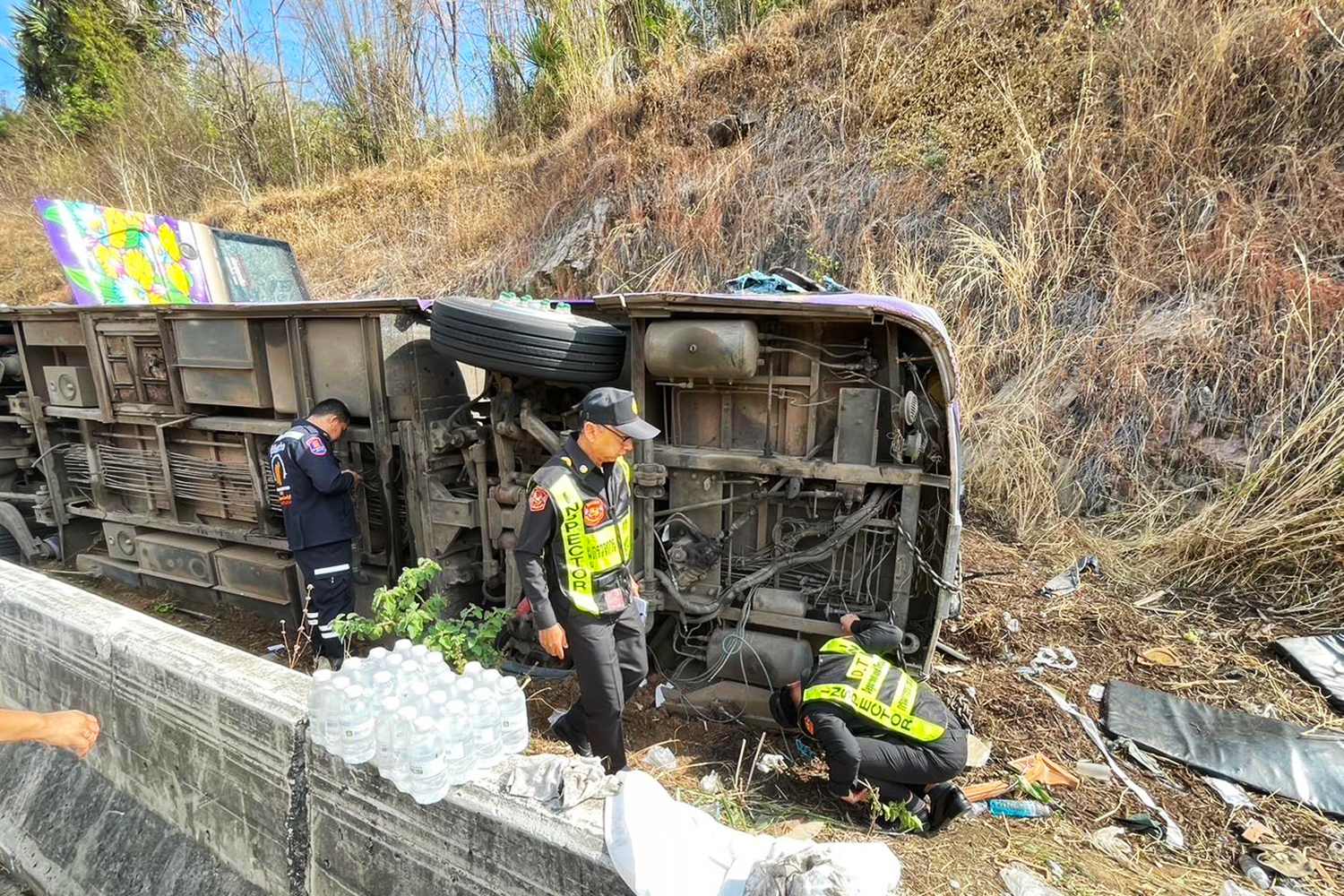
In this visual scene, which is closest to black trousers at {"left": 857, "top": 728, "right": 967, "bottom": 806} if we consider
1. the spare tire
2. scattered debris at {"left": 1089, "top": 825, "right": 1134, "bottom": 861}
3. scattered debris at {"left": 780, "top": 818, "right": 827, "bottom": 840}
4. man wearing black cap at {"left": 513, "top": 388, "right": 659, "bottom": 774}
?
scattered debris at {"left": 780, "top": 818, "right": 827, "bottom": 840}

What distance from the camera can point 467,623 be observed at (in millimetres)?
3502

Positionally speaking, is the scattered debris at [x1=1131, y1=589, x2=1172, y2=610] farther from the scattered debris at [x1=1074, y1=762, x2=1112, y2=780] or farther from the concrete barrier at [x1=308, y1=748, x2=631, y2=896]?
the concrete barrier at [x1=308, y1=748, x2=631, y2=896]

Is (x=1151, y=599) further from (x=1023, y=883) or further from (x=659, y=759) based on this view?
(x=659, y=759)

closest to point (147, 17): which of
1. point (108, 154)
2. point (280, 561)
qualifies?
point (108, 154)

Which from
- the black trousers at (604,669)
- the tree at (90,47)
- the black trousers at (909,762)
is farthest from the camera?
Answer: the tree at (90,47)

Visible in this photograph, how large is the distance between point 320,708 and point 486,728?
455mm

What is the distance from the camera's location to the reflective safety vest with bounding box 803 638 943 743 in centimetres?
273

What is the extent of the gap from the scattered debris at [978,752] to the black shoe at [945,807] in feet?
0.88

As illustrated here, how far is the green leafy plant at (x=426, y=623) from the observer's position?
328 cm

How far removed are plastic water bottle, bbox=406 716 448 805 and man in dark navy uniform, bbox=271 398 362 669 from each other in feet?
8.57

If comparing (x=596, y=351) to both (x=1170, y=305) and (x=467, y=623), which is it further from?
(x=1170, y=305)

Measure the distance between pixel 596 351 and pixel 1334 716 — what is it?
405cm

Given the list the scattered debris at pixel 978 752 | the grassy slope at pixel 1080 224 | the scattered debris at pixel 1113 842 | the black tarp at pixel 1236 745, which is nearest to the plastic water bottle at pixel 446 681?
the scattered debris at pixel 978 752

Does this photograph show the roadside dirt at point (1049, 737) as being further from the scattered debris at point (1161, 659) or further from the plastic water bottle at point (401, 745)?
the plastic water bottle at point (401, 745)
